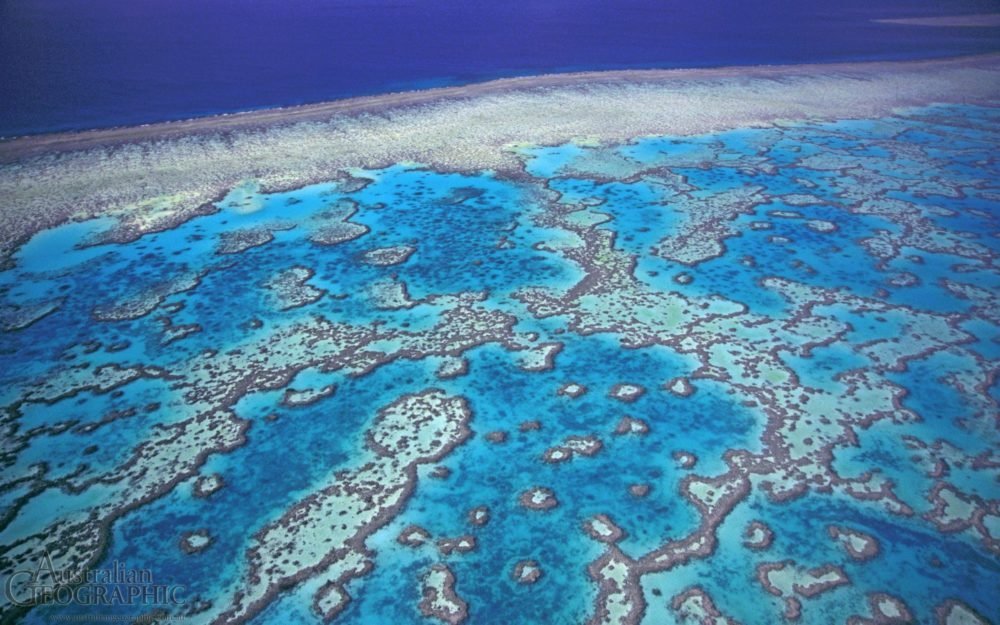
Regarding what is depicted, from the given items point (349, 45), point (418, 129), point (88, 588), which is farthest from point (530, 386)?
point (349, 45)

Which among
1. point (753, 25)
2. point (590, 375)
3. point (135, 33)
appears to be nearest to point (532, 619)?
point (590, 375)

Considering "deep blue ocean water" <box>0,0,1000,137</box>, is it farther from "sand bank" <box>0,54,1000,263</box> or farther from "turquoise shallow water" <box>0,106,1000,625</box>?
"turquoise shallow water" <box>0,106,1000,625</box>

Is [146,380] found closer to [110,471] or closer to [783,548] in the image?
[110,471]

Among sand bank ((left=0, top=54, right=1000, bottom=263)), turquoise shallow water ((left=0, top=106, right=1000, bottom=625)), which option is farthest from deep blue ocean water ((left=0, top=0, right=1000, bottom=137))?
A: turquoise shallow water ((left=0, top=106, right=1000, bottom=625))

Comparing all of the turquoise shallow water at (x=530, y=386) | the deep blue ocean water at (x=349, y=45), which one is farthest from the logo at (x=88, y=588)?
the deep blue ocean water at (x=349, y=45)

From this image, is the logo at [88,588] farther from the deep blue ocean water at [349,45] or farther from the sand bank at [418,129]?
the deep blue ocean water at [349,45]

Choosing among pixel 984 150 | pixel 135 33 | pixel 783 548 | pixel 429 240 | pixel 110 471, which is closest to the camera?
pixel 783 548

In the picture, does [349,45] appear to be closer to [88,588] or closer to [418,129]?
[418,129]
